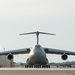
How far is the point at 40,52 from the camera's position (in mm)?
41312

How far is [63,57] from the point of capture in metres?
48.2

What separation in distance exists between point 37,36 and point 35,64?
1743cm

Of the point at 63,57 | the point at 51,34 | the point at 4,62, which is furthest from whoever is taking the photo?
the point at 4,62

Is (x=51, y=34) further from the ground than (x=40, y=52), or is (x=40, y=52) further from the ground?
(x=51, y=34)

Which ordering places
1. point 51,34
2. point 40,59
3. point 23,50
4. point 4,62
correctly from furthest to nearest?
point 4,62 < point 51,34 < point 23,50 < point 40,59

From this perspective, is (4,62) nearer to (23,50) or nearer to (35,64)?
(23,50)

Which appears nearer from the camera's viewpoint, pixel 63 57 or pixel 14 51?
pixel 63 57

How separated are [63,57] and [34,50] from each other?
791 centimetres

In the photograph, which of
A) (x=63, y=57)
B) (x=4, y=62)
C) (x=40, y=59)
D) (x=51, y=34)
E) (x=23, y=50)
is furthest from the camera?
(x=4, y=62)

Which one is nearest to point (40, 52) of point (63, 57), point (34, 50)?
point (34, 50)

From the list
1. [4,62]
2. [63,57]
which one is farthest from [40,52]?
[4,62]

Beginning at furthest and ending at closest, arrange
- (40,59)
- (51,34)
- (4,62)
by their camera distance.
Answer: (4,62) < (51,34) < (40,59)

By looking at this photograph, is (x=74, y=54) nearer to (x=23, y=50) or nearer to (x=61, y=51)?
(x=61, y=51)

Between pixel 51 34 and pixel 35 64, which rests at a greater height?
pixel 51 34
